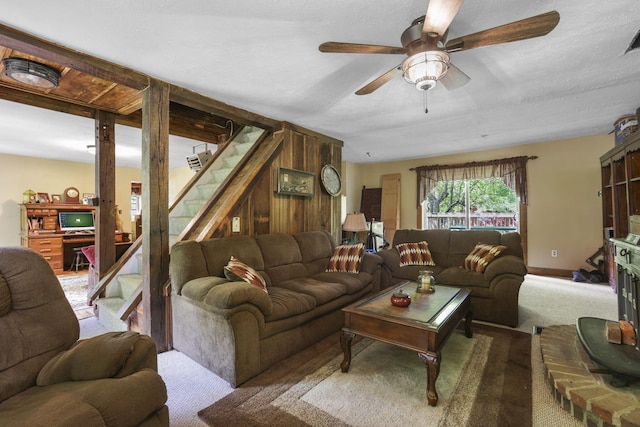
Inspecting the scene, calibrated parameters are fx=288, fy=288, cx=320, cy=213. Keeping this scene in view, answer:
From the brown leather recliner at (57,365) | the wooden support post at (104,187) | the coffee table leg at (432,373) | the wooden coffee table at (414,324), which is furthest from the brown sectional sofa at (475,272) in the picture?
the wooden support post at (104,187)

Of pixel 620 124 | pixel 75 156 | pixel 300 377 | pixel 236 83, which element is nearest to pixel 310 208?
pixel 236 83

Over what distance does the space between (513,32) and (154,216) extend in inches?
111

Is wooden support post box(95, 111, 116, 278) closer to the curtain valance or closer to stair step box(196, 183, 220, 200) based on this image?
stair step box(196, 183, 220, 200)

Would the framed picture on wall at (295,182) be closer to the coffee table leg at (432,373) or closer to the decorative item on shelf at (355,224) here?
the decorative item on shelf at (355,224)

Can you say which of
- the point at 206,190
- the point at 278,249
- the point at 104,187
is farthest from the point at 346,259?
the point at 104,187

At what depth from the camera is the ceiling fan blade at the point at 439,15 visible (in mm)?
1330

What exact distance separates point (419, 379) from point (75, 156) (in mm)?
7348

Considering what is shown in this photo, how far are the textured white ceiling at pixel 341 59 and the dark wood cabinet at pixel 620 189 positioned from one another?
19.5 inches

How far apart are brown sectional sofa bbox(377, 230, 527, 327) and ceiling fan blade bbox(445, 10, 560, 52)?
2.17 meters

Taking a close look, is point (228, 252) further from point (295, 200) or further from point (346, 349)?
point (295, 200)

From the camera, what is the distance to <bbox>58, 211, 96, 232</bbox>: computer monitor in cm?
604

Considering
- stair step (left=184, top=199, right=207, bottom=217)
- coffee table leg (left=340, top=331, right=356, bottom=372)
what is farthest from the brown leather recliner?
stair step (left=184, top=199, right=207, bottom=217)

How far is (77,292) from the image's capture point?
14.0 feet

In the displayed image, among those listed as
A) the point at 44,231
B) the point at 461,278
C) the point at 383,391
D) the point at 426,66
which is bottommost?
the point at 383,391
